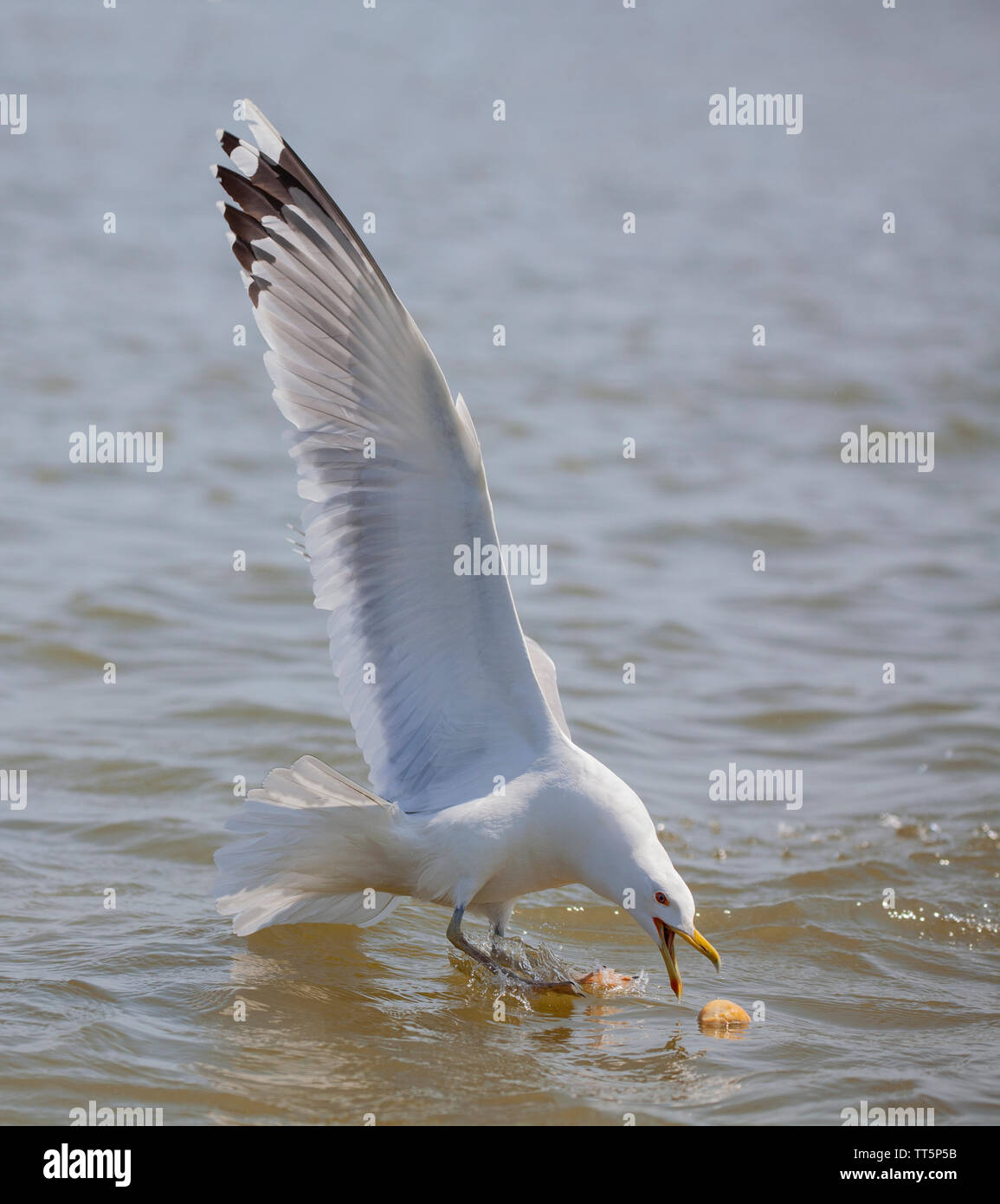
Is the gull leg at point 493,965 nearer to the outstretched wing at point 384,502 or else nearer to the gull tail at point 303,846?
the gull tail at point 303,846

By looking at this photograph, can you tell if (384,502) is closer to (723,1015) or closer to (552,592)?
(723,1015)

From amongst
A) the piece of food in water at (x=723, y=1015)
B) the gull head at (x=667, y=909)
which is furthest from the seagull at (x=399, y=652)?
the piece of food in water at (x=723, y=1015)

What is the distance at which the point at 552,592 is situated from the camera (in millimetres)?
8914

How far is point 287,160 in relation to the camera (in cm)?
446

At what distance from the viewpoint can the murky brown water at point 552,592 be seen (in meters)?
4.36

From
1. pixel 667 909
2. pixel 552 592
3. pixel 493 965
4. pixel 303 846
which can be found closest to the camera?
pixel 667 909

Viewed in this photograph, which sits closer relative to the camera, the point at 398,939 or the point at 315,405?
the point at 315,405

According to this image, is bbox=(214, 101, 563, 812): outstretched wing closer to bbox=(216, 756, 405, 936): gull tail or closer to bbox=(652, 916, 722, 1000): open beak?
bbox=(216, 756, 405, 936): gull tail

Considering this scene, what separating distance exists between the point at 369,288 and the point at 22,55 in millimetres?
17667

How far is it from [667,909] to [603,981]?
1.80ft

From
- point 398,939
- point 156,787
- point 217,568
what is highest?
point 217,568

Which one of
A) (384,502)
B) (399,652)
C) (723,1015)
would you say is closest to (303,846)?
(399,652)
